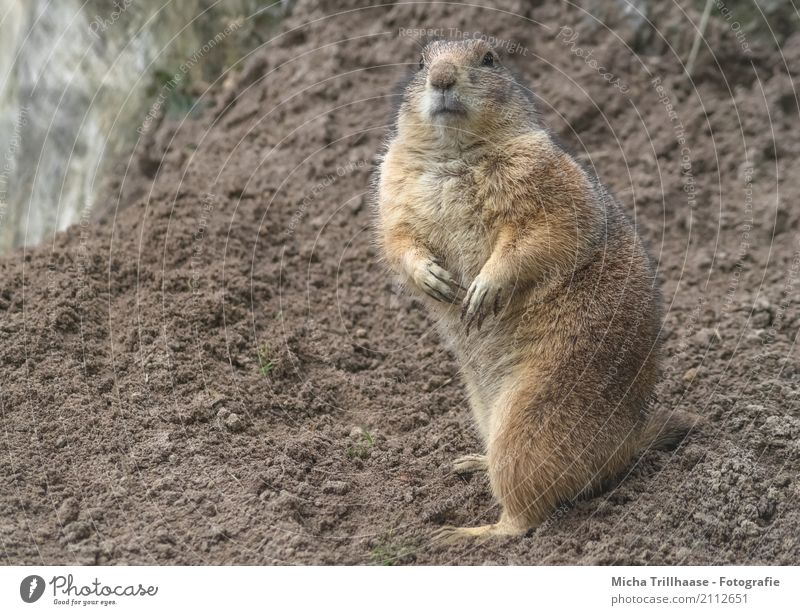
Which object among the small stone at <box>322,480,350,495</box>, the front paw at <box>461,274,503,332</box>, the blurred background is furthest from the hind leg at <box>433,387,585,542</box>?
the blurred background

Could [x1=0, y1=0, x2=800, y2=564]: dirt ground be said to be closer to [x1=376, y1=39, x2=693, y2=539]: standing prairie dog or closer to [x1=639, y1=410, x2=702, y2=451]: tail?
[x1=639, y1=410, x2=702, y2=451]: tail

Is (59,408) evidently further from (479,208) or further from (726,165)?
(726,165)

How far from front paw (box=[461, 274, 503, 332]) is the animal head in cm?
85

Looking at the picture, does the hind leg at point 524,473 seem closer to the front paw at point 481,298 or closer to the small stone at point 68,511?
the front paw at point 481,298

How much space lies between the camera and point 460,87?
15.8 feet

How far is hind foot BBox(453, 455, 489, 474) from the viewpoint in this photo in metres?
5.17

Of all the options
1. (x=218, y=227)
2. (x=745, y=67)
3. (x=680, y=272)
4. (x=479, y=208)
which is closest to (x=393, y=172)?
(x=479, y=208)

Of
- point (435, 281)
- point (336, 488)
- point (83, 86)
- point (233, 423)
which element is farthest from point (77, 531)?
point (83, 86)

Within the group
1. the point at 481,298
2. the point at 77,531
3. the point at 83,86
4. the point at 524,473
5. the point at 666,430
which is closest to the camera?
the point at 77,531

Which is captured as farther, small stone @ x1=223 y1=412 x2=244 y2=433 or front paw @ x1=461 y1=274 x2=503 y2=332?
small stone @ x1=223 y1=412 x2=244 y2=433

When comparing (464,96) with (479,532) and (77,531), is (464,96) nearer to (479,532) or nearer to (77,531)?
(479,532)

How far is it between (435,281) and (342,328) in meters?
1.77

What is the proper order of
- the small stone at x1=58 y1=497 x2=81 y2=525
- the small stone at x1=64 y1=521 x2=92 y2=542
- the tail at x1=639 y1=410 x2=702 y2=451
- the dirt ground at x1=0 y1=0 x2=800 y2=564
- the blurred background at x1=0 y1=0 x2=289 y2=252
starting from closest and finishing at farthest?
the small stone at x1=64 y1=521 x2=92 y2=542 → the small stone at x1=58 y1=497 x2=81 y2=525 → the dirt ground at x1=0 y1=0 x2=800 y2=564 → the tail at x1=639 y1=410 x2=702 y2=451 → the blurred background at x1=0 y1=0 x2=289 y2=252

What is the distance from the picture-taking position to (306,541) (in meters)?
4.26
